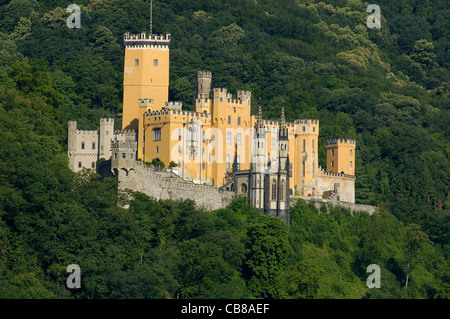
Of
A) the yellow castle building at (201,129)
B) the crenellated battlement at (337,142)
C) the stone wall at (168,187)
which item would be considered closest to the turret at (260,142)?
the yellow castle building at (201,129)

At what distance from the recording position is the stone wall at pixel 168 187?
8700 centimetres

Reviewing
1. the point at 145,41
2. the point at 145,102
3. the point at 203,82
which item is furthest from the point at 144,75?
the point at 203,82

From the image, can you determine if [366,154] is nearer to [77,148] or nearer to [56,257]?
[77,148]

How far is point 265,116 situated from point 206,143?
66.5ft

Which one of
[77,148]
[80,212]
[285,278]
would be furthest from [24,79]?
[285,278]

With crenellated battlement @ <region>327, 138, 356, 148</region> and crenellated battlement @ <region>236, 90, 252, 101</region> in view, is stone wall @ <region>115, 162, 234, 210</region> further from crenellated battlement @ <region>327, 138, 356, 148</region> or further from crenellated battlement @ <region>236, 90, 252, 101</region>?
crenellated battlement @ <region>327, 138, 356, 148</region>

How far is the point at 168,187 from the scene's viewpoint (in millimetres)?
88500

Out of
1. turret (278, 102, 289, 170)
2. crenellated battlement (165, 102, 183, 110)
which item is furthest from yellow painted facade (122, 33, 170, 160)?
turret (278, 102, 289, 170)

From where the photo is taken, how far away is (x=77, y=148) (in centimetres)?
9169

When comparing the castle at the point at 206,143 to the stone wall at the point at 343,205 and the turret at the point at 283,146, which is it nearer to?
the turret at the point at 283,146

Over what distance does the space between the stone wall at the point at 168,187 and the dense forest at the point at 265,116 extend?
0.90 m

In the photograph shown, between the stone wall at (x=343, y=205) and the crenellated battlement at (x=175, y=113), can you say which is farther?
the stone wall at (x=343, y=205)
